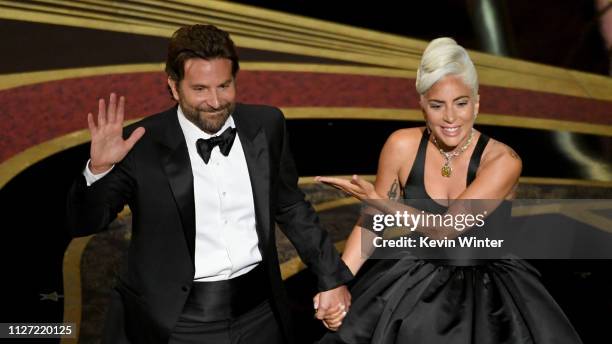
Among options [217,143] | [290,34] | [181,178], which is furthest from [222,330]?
[290,34]

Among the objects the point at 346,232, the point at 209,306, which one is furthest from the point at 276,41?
the point at 209,306

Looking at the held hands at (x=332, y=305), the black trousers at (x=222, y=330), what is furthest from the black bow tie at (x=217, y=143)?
the held hands at (x=332, y=305)

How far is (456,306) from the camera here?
3.13 meters

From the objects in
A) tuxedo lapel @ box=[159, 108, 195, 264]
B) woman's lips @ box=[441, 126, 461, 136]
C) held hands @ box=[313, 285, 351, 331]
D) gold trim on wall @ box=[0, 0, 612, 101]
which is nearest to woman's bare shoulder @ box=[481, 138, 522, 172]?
woman's lips @ box=[441, 126, 461, 136]

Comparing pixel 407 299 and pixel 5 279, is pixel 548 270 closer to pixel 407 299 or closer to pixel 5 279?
pixel 407 299

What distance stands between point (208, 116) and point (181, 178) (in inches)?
9.3

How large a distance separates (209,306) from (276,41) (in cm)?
475

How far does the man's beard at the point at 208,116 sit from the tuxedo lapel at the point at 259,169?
153 millimetres

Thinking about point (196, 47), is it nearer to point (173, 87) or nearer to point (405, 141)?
point (173, 87)

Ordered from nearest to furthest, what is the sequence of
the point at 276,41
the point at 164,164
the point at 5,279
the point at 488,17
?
the point at 164,164 → the point at 5,279 → the point at 276,41 → the point at 488,17

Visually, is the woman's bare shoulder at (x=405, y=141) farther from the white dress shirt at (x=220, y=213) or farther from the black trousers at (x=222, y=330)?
the black trousers at (x=222, y=330)

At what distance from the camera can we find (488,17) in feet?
26.0

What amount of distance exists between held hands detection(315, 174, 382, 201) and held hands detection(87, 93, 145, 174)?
2.66 ft

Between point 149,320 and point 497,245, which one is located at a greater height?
point 497,245
